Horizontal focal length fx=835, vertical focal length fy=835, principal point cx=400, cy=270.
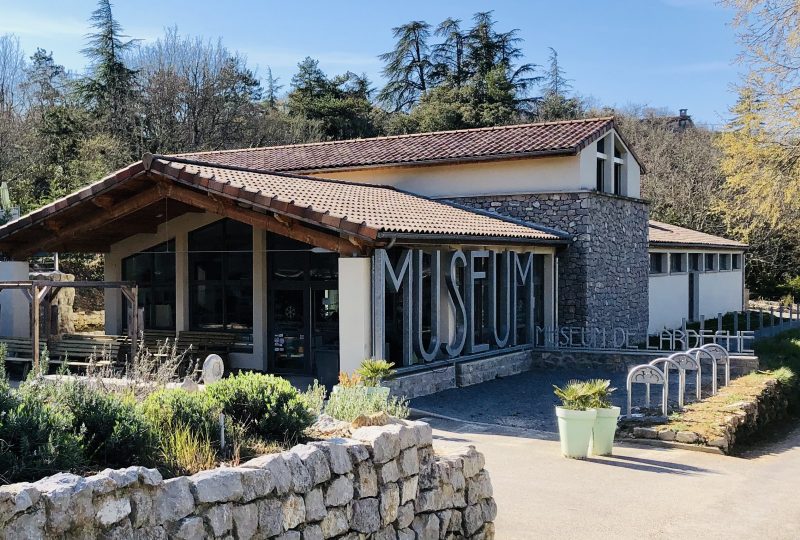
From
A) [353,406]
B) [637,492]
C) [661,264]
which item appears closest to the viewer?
[353,406]

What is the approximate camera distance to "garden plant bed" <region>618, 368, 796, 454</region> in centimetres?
1093

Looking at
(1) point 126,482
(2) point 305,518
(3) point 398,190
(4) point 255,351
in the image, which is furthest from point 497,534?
(3) point 398,190

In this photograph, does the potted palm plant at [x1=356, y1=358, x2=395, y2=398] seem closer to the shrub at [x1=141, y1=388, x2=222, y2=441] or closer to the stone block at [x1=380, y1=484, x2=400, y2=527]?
the stone block at [x1=380, y1=484, x2=400, y2=527]

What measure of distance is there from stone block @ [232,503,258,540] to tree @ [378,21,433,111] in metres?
44.9

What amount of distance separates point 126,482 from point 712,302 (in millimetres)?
29507

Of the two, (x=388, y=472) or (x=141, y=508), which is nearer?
(x=141, y=508)

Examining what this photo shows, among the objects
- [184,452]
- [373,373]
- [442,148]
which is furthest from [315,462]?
[442,148]

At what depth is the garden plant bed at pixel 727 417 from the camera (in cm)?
1093

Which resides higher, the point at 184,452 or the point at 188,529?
the point at 184,452

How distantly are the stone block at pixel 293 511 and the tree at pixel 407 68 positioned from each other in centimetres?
4455

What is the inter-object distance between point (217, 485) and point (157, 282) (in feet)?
48.7

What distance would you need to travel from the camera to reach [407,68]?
160 ft

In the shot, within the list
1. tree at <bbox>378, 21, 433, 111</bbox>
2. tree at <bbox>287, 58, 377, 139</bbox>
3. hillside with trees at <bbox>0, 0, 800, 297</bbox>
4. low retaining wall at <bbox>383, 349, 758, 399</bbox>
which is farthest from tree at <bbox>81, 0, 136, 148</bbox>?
low retaining wall at <bbox>383, 349, 758, 399</bbox>

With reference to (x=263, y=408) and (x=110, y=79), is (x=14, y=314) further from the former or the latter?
(x=110, y=79)
